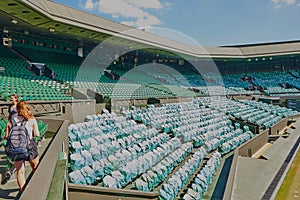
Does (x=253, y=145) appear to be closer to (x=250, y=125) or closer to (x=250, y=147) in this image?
(x=250, y=147)

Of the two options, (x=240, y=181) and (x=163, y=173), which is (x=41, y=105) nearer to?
(x=163, y=173)

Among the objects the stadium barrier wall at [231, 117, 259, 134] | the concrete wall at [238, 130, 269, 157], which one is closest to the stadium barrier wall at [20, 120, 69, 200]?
the concrete wall at [238, 130, 269, 157]

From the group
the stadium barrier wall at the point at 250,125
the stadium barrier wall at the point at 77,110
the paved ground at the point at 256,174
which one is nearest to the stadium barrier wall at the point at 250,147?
the paved ground at the point at 256,174

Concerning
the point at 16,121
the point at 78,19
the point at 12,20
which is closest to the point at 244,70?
the point at 78,19

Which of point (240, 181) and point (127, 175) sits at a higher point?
point (127, 175)

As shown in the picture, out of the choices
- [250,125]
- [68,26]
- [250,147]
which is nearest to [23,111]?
[250,147]

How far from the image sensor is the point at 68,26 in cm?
1877

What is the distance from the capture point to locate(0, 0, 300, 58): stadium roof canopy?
603 inches

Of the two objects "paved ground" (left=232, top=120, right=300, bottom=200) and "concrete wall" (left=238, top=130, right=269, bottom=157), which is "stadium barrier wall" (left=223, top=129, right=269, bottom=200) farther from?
"paved ground" (left=232, top=120, right=300, bottom=200)

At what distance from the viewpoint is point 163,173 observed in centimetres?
730

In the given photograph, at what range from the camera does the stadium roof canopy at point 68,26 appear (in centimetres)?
1533

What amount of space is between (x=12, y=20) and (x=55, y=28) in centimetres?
263

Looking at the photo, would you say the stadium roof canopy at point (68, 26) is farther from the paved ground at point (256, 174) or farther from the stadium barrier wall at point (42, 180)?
the paved ground at point (256, 174)

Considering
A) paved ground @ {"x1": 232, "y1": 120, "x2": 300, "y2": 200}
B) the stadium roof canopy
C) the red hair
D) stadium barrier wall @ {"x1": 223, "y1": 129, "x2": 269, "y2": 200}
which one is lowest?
paved ground @ {"x1": 232, "y1": 120, "x2": 300, "y2": 200}
